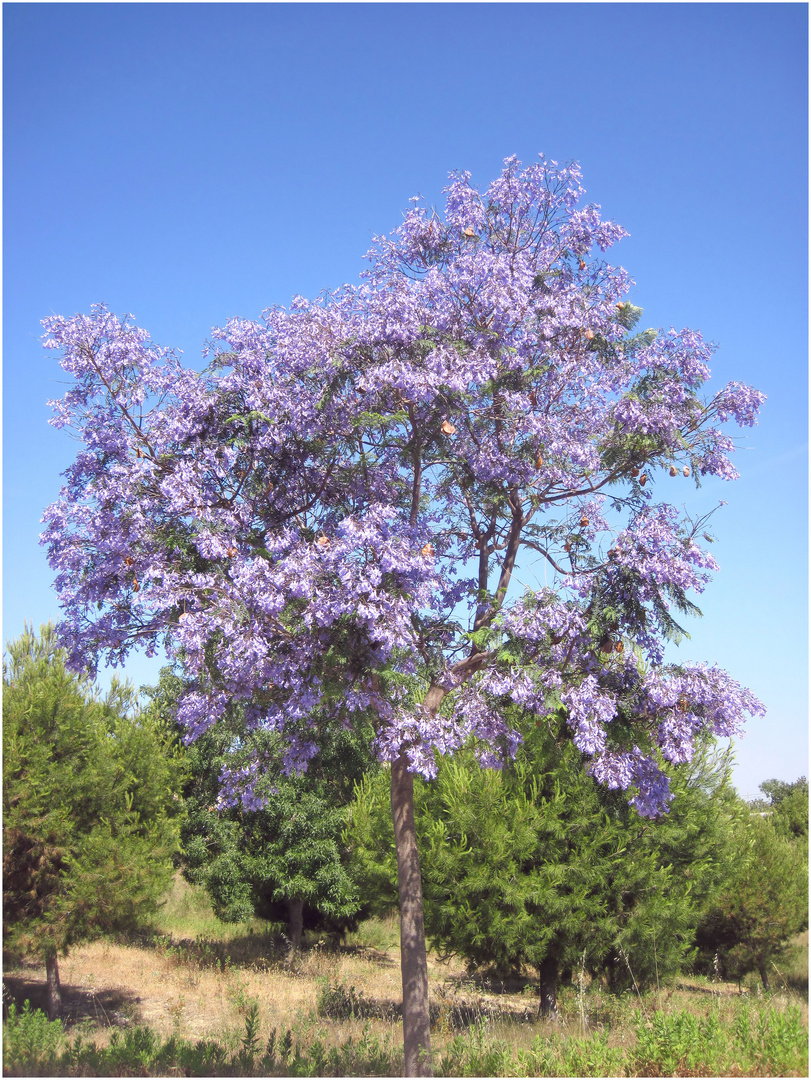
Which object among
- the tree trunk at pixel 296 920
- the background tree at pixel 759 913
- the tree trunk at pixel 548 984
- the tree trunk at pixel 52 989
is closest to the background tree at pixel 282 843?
the tree trunk at pixel 296 920

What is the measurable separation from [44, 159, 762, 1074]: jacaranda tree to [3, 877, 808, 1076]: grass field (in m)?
1.99

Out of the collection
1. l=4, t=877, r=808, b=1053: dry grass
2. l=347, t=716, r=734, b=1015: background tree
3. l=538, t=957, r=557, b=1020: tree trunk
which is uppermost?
l=347, t=716, r=734, b=1015: background tree

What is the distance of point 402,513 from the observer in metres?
11.7

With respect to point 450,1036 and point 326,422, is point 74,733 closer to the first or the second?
point 450,1036

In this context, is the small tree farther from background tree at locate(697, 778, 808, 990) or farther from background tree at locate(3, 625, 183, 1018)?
background tree at locate(3, 625, 183, 1018)

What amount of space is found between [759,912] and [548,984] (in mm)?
14934

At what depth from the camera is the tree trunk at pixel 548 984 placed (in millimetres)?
16688

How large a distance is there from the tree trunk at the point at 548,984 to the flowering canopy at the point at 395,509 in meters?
8.60

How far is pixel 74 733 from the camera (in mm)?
18344

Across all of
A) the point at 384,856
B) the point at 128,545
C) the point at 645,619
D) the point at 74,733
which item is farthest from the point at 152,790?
the point at 645,619

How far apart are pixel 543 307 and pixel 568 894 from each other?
11.8 m

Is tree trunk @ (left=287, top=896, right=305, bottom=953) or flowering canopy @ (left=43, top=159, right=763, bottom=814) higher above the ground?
flowering canopy @ (left=43, top=159, right=763, bottom=814)

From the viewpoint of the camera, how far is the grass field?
31.2ft

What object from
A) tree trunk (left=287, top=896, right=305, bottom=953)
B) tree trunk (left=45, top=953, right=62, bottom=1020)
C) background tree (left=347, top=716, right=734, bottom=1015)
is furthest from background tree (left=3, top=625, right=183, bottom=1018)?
tree trunk (left=287, top=896, right=305, bottom=953)
